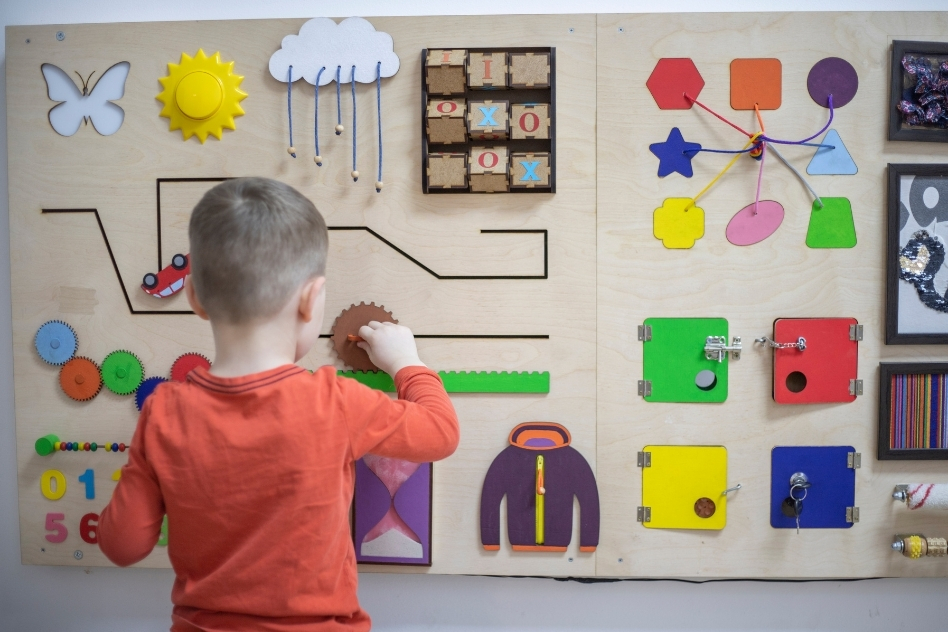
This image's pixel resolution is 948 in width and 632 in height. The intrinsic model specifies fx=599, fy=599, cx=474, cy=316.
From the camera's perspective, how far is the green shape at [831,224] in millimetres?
1148

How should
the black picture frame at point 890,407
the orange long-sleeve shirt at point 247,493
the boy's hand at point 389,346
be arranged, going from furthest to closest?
the black picture frame at point 890,407 < the boy's hand at point 389,346 < the orange long-sleeve shirt at point 247,493

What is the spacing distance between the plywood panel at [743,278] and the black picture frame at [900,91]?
0.6 inches

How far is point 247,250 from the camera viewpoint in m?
0.74

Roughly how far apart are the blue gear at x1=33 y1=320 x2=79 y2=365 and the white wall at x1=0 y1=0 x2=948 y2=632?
0.13 m

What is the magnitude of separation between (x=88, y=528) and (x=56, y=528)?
2.7 inches

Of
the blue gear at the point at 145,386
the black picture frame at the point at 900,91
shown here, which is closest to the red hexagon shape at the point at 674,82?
the black picture frame at the point at 900,91

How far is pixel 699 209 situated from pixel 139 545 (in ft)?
3.55

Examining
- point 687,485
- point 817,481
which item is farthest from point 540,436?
point 817,481

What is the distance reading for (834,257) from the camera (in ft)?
3.79

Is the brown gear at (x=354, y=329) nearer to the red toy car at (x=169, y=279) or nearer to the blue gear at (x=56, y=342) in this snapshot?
the red toy car at (x=169, y=279)

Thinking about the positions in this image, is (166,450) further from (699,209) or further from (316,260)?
(699,209)

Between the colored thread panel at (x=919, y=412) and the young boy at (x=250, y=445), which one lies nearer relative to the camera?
the young boy at (x=250, y=445)

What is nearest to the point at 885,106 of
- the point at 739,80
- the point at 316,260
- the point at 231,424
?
the point at 739,80

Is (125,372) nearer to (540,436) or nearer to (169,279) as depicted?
(169,279)
